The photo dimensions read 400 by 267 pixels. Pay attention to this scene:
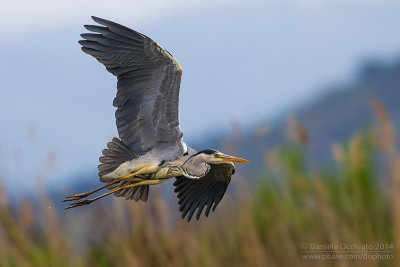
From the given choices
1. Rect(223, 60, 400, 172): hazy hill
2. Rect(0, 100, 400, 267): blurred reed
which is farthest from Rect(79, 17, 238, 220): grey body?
Rect(223, 60, 400, 172): hazy hill

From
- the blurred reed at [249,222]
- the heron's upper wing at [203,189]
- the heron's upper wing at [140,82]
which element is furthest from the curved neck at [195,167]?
the blurred reed at [249,222]

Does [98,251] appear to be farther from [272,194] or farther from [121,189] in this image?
[121,189]

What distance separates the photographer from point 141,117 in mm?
3533

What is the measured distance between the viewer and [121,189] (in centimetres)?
371

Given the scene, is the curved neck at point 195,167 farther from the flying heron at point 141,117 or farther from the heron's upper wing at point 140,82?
the heron's upper wing at point 140,82

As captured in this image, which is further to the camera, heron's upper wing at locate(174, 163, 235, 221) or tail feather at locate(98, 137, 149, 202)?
heron's upper wing at locate(174, 163, 235, 221)

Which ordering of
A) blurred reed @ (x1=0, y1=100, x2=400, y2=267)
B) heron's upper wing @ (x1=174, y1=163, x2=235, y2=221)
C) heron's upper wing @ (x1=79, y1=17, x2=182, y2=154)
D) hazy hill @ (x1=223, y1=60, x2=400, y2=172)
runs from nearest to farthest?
heron's upper wing @ (x1=79, y1=17, x2=182, y2=154) → heron's upper wing @ (x1=174, y1=163, x2=235, y2=221) → blurred reed @ (x1=0, y1=100, x2=400, y2=267) → hazy hill @ (x1=223, y1=60, x2=400, y2=172)

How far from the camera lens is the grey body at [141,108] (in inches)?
134

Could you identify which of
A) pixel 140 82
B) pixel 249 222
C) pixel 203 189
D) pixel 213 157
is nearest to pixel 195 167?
pixel 213 157

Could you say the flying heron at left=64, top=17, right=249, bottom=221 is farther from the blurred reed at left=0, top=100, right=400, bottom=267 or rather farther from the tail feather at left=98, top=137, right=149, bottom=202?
the blurred reed at left=0, top=100, right=400, bottom=267

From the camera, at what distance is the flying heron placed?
340 centimetres

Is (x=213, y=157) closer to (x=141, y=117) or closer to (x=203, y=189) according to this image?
(x=141, y=117)

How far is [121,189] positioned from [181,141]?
17.8 inches

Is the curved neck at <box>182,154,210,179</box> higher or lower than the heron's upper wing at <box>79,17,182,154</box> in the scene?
lower
